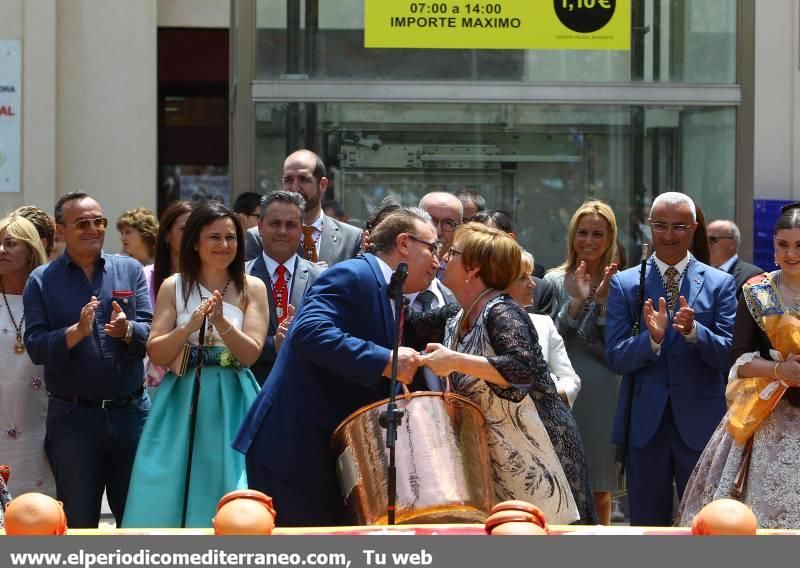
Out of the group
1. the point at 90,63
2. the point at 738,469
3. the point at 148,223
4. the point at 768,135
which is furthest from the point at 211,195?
the point at 738,469

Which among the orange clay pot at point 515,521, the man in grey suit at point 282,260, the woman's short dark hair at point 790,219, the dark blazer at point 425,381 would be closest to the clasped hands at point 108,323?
the man in grey suit at point 282,260

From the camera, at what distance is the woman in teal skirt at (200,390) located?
20.0 feet

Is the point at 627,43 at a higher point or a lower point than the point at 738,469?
higher

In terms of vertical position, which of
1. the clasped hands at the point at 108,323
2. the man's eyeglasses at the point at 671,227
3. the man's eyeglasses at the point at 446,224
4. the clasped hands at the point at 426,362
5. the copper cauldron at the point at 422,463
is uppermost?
the man's eyeglasses at the point at 446,224

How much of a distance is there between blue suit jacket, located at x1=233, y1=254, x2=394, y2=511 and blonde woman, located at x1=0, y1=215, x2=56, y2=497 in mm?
1982

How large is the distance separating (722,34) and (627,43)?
2.41ft

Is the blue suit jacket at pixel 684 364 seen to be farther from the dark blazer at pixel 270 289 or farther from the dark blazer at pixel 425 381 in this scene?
the dark blazer at pixel 425 381

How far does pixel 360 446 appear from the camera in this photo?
4.78 meters

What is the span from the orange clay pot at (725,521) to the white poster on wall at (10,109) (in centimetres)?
1261

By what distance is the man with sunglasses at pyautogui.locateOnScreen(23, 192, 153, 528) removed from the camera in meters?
6.45

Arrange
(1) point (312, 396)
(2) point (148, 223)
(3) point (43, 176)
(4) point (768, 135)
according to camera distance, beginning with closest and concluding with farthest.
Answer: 1. (1) point (312, 396)
2. (2) point (148, 223)
3. (3) point (43, 176)
4. (4) point (768, 135)

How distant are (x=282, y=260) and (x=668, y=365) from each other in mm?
1969

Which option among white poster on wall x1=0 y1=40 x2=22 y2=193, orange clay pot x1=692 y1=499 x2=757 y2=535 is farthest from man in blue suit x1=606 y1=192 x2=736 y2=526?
white poster on wall x1=0 y1=40 x2=22 y2=193

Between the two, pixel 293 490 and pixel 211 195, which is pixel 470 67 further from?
pixel 211 195
